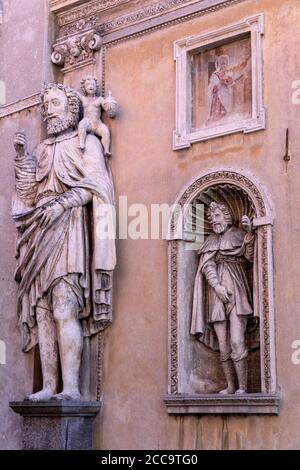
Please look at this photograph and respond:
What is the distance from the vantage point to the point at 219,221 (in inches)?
313

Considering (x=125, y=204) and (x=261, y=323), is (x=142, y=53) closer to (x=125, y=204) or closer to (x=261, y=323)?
(x=125, y=204)

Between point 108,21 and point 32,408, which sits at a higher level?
point 108,21

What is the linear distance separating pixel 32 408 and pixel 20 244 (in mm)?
1850

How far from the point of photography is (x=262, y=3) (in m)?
8.07

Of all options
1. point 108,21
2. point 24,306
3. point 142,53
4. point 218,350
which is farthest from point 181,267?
point 108,21

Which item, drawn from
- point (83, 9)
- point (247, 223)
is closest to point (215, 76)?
point (247, 223)

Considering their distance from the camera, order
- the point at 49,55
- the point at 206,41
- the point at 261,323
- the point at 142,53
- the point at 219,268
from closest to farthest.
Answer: the point at 261,323 < the point at 219,268 < the point at 206,41 < the point at 142,53 < the point at 49,55

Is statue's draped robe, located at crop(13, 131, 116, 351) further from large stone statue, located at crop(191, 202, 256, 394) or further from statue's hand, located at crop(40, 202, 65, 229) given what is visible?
large stone statue, located at crop(191, 202, 256, 394)

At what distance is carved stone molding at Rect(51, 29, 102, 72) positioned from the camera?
940cm

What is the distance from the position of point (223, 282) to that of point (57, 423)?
2201mm

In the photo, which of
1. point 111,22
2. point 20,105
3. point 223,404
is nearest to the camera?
point 223,404

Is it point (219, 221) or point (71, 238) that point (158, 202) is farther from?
point (71, 238)

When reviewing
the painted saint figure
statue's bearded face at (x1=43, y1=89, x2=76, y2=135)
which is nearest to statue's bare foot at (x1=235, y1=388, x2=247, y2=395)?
the painted saint figure

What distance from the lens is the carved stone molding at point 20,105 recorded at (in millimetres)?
Answer: 9648
